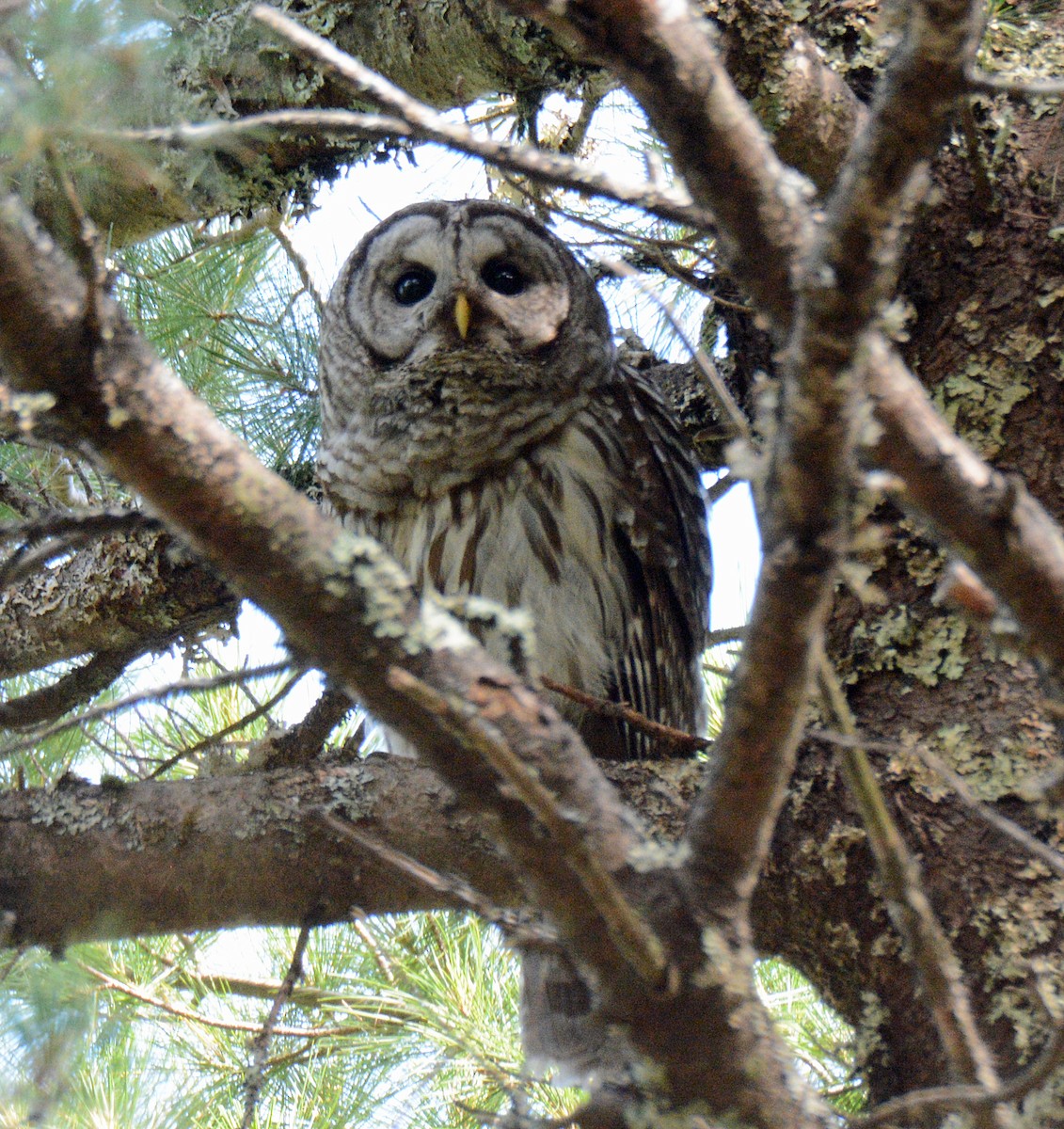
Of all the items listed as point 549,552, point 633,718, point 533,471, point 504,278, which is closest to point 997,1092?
point 633,718

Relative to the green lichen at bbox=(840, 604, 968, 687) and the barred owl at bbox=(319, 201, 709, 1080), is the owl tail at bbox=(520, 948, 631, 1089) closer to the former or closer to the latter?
the barred owl at bbox=(319, 201, 709, 1080)

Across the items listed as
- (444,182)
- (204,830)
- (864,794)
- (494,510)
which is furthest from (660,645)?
(864,794)

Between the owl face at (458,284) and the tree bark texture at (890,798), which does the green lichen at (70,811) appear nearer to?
the tree bark texture at (890,798)

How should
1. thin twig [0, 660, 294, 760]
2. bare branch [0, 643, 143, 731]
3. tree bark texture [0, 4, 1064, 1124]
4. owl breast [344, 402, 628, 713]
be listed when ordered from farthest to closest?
owl breast [344, 402, 628, 713]
bare branch [0, 643, 143, 731]
tree bark texture [0, 4, 1064, 1124]
thin twig [0, 660, 294, 760]

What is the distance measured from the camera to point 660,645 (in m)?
2.75

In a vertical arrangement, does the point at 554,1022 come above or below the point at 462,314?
below

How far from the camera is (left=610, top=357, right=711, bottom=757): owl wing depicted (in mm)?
2693

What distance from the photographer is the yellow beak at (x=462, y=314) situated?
2818 mm

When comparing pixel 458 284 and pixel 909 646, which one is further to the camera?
pixel 458 284

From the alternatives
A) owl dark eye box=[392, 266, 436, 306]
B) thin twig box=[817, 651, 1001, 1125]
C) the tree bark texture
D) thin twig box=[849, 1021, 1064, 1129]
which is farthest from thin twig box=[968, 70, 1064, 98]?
owl dark eye box=[392, 266, 436, 306]

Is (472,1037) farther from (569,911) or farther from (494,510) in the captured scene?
(569,911)

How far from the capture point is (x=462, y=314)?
2.82 meters

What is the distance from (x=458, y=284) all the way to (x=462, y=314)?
0.31 feet

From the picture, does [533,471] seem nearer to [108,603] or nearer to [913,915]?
[108,603]
